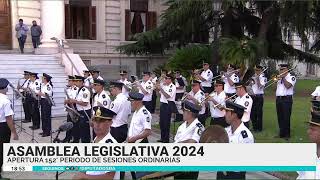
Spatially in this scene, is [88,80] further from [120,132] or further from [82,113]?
[120,132]

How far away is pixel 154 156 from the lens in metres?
4.88

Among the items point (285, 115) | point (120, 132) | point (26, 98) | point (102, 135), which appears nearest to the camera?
point (102, 135)

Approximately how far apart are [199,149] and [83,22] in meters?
27.2

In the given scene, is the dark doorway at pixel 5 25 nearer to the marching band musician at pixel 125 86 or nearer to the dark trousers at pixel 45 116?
the marching band musician at pixel 125 86

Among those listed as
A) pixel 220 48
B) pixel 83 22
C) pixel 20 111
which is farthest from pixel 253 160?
pixel 83 22

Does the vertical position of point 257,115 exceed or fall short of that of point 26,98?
it falls short

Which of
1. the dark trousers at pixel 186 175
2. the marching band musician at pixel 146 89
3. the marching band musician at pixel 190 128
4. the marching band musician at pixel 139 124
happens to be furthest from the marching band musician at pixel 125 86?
the dark trousers at pixel 186 175

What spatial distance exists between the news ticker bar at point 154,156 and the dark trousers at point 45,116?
893cm

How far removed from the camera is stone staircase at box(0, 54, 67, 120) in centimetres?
1909

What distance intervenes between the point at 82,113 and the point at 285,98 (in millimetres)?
5248

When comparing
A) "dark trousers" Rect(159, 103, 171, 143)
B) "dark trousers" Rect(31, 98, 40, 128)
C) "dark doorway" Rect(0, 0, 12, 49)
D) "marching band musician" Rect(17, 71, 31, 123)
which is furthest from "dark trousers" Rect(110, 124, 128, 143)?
"dark doorway" Rect(0, 0, 12, 49)

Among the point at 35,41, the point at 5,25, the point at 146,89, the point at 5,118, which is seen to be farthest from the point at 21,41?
the point at 5,118

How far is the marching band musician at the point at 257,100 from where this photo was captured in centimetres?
1350

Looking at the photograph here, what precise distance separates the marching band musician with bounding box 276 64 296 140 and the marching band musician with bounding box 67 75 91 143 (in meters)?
4.93
